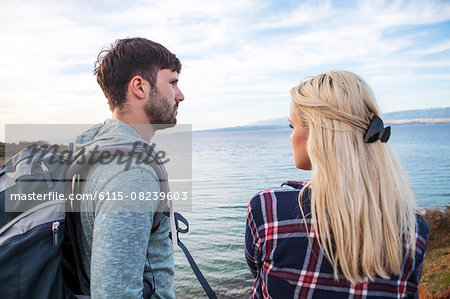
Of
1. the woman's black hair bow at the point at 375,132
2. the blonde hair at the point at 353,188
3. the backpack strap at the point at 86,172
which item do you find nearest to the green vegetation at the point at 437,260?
the blonde hair at the point at 353,188

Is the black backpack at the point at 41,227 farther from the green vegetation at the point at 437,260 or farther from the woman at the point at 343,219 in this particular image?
the green vegetation at the point at 437,260

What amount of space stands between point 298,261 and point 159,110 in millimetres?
1400

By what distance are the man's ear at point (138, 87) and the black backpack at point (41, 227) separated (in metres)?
0.58

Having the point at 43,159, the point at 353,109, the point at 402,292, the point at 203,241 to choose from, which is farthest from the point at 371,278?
the point at 203,241

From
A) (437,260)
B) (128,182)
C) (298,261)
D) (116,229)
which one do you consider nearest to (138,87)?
(128,182)

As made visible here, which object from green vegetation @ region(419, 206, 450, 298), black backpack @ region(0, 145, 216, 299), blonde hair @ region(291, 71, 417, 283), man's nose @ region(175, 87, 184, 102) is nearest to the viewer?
black backpack @ region(0, 145, 216, 299)

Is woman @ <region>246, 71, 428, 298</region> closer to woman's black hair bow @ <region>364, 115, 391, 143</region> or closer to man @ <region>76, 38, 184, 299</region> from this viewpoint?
woman's black hair bow @ <region>364, 115, 391, 143</region>

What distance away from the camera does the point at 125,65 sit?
2.21 meters

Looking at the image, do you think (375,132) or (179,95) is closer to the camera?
(375,132)

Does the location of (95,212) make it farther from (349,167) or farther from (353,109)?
(353,109)

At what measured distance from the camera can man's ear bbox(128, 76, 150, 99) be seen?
2.18 m

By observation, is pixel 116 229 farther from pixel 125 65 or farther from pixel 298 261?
pixel 125 65

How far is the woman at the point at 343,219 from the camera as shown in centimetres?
169

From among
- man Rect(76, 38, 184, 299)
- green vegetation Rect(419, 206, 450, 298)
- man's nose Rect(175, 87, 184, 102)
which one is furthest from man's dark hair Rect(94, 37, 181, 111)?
green vegetation Rect(419, 206, 450, 298)
